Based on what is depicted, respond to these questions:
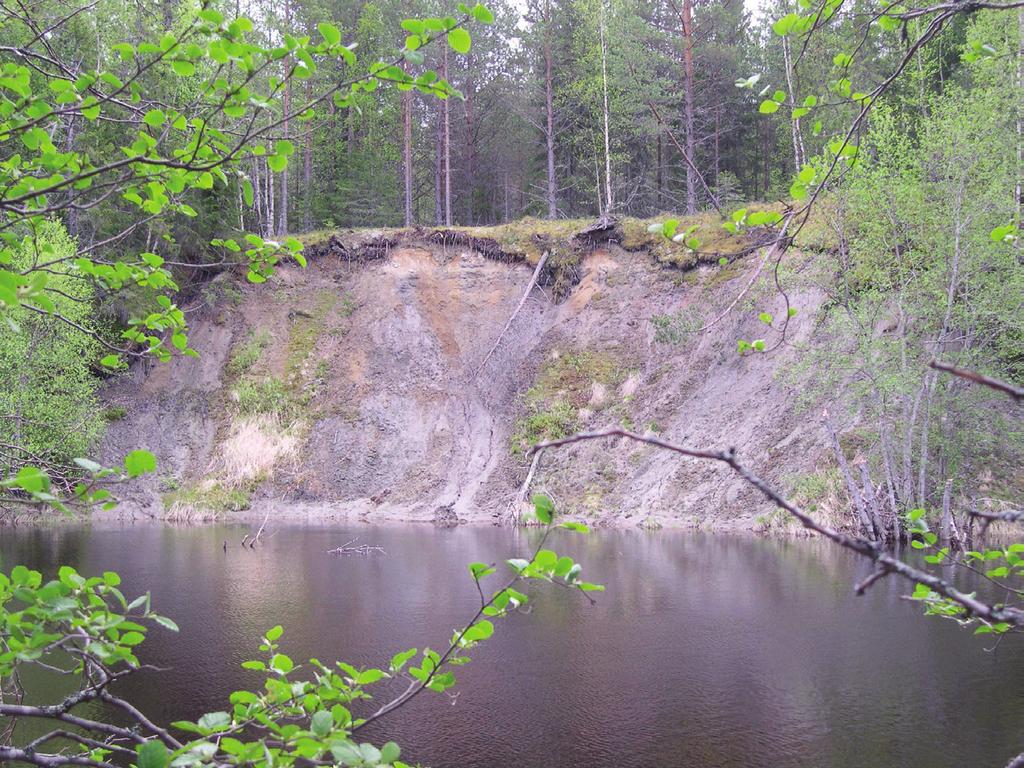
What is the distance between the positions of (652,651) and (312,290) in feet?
98.6

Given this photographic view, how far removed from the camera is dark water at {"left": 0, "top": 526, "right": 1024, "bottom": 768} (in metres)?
7.62

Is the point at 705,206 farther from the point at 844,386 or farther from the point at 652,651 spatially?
the point at 652,651

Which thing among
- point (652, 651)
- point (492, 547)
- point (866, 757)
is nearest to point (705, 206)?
point (492, 547)

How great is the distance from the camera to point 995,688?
9016 mm

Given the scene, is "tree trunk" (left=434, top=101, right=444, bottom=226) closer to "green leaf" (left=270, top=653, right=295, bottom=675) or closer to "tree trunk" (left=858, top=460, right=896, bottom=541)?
"tree trunk" (left=858, top=460, right=896, bottom=541)

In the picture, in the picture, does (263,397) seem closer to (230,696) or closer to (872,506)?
(872,506)

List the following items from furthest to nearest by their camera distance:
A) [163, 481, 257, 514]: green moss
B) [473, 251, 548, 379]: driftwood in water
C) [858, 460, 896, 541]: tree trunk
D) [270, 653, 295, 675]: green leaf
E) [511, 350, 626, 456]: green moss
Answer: [473, 251, 548, 379]: driftwood in water → [511, 350, 626, 456]: green moss → [163, 481, 257, 514]: green moss → [858, 460, 896, 541]: tree trunk → [270, 653, 295, 675]: green leaf

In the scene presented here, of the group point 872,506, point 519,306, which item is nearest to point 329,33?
point 872,506

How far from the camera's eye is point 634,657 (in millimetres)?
10430

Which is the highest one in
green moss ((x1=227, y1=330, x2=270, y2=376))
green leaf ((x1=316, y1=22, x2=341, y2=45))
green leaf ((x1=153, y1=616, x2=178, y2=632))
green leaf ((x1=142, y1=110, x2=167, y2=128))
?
green moss ((x1=227, y1=330, x2=270, y2=376))

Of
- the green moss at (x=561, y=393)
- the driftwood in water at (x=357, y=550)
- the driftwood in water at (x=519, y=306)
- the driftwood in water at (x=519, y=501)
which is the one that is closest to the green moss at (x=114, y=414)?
the driftwood in water at (x=519, y=306)

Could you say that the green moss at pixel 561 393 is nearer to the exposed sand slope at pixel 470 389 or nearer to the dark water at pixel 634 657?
the exposed sand slope at pixel 470 389

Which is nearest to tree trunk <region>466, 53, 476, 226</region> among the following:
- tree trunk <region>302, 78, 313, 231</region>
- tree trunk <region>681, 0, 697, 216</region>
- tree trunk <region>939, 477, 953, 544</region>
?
tree trunk <region>302, 78, 313, 231</region>

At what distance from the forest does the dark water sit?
90 millimetres
